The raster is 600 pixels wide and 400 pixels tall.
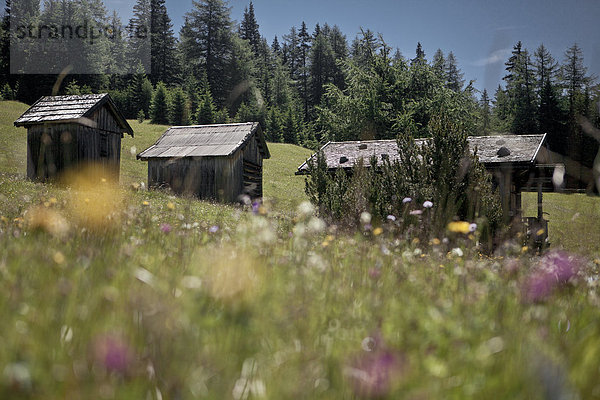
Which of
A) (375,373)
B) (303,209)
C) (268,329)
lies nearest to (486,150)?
(303,209)

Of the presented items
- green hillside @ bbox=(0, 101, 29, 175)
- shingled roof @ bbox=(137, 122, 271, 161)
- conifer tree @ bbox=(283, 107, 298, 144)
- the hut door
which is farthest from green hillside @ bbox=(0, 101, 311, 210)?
conifer tree @ bbox=(283, 107, 298, 144)

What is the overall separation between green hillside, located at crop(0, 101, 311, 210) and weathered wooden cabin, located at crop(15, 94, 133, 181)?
2262mm

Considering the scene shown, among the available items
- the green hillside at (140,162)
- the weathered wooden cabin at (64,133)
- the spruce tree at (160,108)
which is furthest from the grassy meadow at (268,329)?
the spruce tree at (160,108)

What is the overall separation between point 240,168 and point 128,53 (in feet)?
190

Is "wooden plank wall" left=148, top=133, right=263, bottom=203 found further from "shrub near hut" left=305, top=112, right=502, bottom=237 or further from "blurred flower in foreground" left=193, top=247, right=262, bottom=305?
"blurred flower in foreground" left=193, top=247, right=262, bottom=305

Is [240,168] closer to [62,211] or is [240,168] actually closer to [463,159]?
[463,159]

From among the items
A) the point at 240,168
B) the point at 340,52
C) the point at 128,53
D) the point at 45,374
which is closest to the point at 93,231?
the point at 45,374

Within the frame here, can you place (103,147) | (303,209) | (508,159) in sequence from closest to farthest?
(303,209) < (508,159) < (103,147)

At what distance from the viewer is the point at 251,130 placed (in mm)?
24703

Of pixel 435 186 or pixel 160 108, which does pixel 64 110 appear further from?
pixel 160 108

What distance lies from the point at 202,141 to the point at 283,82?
55.8 meters

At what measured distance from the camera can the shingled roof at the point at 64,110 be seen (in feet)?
62.7

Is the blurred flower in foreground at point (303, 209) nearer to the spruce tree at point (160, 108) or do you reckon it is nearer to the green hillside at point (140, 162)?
the green hillside at point (140, 162)

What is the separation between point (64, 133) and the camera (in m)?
19.5
